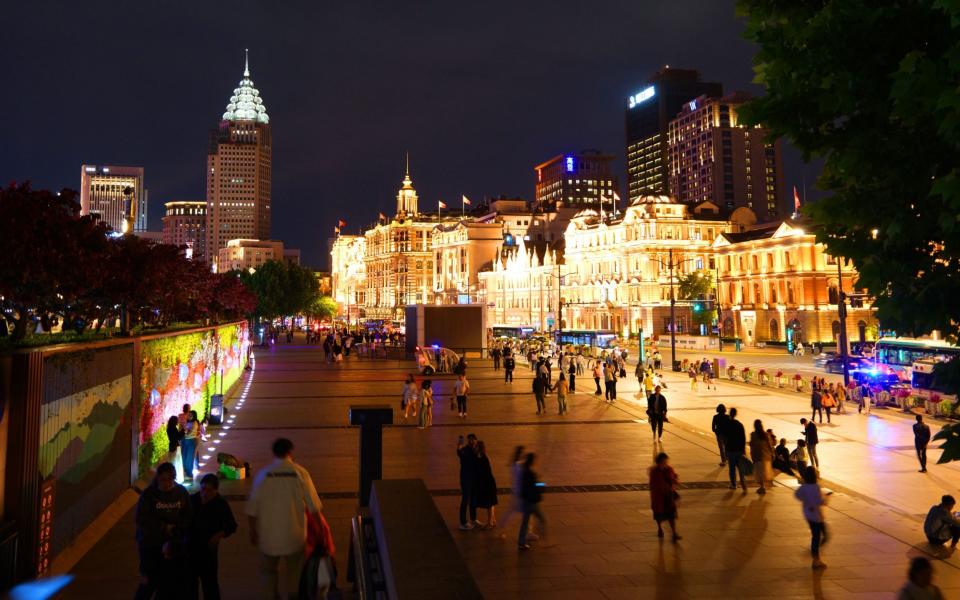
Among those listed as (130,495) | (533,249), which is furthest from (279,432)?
(533,249)

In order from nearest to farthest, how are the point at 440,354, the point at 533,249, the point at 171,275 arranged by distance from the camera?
the point at 171,275, the point at 440,354, the point at 533,249

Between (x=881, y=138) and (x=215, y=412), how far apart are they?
2007cm

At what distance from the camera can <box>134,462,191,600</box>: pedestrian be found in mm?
Result: 7168

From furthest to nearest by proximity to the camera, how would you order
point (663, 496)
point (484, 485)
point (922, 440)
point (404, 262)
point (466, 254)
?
point (404, 262)
point (466, 254)
point (922, 440)
point (484, 485)
point (663, 496)

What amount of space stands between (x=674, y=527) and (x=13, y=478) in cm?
871

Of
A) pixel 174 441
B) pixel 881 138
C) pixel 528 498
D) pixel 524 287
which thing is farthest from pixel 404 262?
pixel 881 138

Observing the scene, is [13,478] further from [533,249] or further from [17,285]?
[533,249]

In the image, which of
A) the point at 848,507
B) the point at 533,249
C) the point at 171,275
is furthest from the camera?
the point at 533,249

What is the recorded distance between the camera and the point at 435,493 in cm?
1335

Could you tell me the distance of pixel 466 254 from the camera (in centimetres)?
13350

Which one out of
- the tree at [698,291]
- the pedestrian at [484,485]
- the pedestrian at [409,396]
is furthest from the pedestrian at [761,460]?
the tree at [698,291]

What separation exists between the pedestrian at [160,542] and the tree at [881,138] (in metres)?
6.92

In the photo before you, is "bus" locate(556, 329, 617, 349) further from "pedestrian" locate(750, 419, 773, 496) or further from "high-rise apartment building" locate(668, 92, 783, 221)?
"high-rise apartment building" locate(668, 92, 783, 221)

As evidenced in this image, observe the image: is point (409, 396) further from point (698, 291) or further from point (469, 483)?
point (698, 291)
